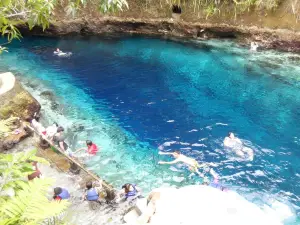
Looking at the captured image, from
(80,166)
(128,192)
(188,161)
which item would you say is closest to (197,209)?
(128,192)

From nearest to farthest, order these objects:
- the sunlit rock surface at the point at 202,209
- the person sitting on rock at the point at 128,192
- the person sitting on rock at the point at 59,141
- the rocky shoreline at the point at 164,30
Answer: the sunlit rock surface at the point at 202,209 < the person sitting on rock at the point at 128,192 < the person sitting on rock at the point at 59,141 < the rocky shoreline at the point at 164,30

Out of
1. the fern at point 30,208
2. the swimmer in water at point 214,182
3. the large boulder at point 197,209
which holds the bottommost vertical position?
the swimmer in water at point 214,182

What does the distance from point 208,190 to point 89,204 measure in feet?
11.2

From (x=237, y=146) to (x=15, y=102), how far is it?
8897 millimetres

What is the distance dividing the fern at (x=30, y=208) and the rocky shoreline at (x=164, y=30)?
2280 centimetres

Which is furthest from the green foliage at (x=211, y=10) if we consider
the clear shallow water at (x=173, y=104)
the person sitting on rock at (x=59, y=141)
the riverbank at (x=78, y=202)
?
the riverbank at (x=78, y=202)

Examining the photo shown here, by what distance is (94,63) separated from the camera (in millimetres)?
20406

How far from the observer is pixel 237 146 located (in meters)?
11.8

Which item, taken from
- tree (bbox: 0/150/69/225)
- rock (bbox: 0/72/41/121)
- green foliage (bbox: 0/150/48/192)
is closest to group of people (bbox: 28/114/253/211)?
rock (bbox: 0/72/41/121)

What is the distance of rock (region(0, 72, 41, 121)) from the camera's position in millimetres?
12227

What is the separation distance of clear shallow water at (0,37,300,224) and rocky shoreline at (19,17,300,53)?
1408mm

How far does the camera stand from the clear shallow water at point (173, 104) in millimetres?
10758

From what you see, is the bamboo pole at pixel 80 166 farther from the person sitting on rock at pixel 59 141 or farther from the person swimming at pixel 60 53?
the person swimming at pixel 60 53

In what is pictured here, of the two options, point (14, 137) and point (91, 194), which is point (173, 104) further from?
point (91, 194)
